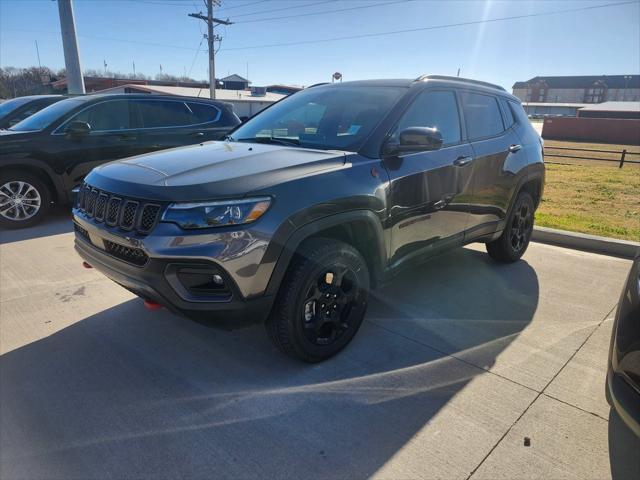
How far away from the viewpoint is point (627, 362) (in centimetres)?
192

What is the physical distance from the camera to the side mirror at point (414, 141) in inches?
115

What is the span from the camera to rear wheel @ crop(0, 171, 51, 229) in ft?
19.0

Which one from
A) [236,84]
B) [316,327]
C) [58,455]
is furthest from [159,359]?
[236,84]

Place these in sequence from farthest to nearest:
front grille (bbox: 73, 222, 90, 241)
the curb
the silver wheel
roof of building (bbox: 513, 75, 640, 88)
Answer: roof of building (bbox: 513, 75, 640, 88), the silver wheel, the curb, front grille (bbox: 73, 222, 90, 241)

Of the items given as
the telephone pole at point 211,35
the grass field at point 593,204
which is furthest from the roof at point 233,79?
the grass field at point 593,204

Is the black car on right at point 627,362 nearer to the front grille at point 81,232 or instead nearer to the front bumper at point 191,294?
the front bumper at point 191,294

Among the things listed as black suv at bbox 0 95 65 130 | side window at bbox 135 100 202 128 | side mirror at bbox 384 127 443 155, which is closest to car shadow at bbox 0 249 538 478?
side mirror at bbox 384 127 443 155

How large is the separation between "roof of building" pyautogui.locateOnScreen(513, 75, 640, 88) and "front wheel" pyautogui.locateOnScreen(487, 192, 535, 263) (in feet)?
433

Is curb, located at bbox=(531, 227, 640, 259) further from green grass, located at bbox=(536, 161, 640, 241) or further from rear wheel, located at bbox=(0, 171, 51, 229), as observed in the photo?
rear wheel, located at bbox=(0, 171, 51, 229)

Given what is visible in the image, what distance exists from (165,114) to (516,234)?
545 cm

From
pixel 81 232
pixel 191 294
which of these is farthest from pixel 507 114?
pixel 81 232

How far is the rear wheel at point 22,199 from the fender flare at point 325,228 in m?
4.98

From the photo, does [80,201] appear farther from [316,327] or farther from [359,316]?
[359,316]

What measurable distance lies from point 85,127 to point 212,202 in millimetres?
4683
